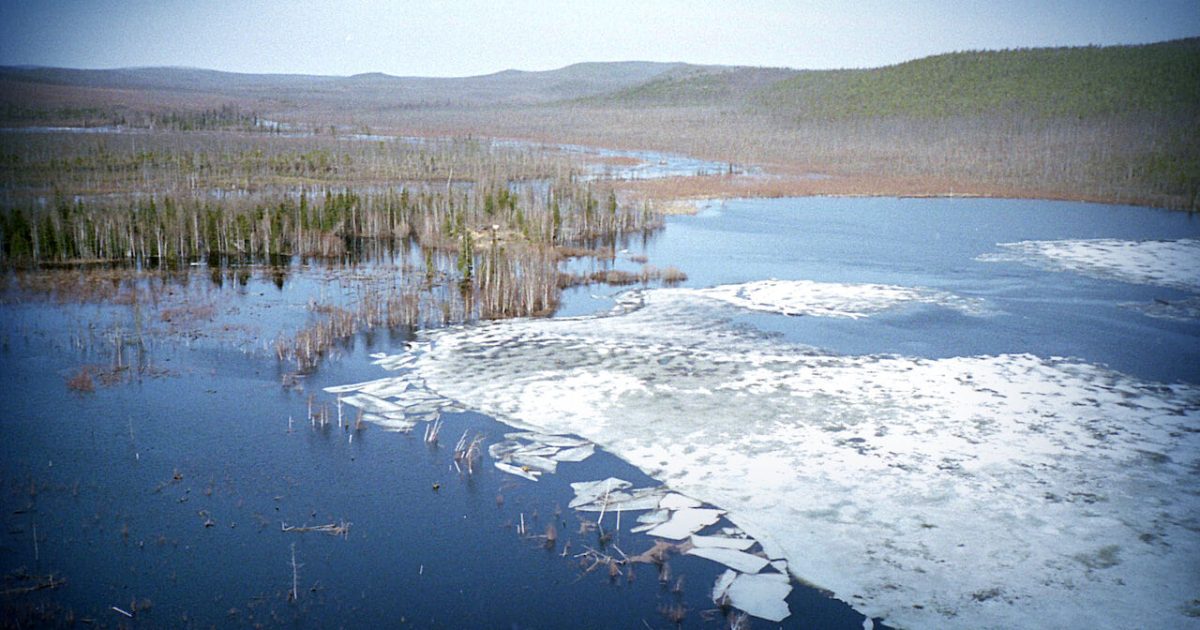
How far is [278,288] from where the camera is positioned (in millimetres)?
17562

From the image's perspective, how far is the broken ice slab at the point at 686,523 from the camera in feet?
26.6

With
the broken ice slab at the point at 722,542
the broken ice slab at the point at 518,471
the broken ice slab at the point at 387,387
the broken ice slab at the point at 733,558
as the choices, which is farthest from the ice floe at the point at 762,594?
the broken ice slab at the point at 387,387

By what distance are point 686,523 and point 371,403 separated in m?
4.61

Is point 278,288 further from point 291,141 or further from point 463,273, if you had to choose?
point 291,141

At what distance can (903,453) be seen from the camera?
973 centimetres

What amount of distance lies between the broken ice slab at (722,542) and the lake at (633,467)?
7.9 inches

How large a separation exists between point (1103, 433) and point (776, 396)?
3.62 metres

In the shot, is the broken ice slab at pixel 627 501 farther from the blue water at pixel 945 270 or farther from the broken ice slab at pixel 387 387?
the blue water at pixel 945 270

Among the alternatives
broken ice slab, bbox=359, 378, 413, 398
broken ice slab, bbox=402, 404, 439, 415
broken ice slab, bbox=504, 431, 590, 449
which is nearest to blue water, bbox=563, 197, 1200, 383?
broken ice slab, bbox=359, 378, 413, 398

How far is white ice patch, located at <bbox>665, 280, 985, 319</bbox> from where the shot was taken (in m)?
16.5

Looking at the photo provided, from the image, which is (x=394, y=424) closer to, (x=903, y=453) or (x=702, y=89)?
(x=903, y=453)

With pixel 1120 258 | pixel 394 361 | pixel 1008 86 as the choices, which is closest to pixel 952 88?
pixel 1008 86

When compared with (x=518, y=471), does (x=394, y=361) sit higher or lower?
higher

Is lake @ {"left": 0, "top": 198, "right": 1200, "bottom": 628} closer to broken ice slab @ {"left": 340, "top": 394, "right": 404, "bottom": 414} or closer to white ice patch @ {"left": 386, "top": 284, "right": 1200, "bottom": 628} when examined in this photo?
white ice patch @ {"left": 386, "top": 284, "right": 1200, "bottom": 628}
